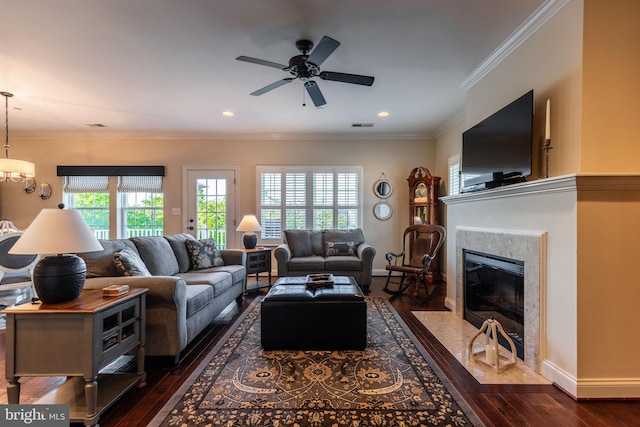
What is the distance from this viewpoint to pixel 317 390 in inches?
74.4

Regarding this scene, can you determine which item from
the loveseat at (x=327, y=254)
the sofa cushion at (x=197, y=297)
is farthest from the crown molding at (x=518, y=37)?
the sofa cushion at (x=197, y=297)

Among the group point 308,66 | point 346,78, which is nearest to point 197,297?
point 308,66

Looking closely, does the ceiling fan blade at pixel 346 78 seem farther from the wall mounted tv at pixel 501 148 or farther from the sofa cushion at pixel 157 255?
the sofa cushion at pixel 157 255

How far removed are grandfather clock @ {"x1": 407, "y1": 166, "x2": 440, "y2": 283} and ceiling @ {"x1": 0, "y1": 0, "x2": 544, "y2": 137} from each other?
0.94 metres

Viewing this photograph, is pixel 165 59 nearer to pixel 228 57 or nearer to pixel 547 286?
pixel 228 57

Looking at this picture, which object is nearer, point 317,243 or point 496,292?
point 496,292

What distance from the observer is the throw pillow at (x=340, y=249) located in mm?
4742

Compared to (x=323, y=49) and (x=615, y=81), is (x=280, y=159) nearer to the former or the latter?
(x=323, y=49)

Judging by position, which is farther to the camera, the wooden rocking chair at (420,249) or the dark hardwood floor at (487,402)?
the wooden rocking chair at (420,249)

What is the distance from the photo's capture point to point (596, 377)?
6.03 ft

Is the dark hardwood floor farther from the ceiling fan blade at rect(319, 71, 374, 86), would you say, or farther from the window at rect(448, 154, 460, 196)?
the window at rect(448, 154, 460, 196)

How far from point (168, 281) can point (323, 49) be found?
208cm

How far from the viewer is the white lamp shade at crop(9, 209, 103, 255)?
160 cm

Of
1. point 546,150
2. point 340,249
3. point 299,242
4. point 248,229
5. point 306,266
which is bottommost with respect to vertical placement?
point 306,266
